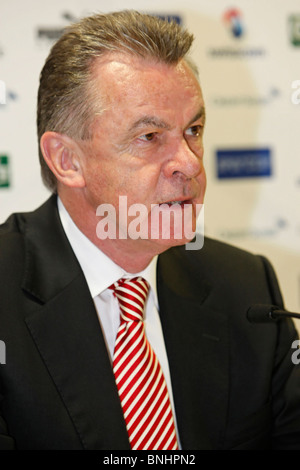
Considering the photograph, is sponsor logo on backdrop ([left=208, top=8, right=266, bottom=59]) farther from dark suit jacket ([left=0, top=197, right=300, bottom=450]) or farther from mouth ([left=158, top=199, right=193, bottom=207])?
mouth ([left=158, top=199, right=193, bottom=207])

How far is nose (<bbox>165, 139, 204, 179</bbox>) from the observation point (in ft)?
5.25

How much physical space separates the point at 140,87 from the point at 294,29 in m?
1.33

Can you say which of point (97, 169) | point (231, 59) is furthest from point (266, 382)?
point (231, 59)

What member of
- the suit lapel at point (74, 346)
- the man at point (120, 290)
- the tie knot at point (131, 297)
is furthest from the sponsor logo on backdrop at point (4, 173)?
the tie knot at point (131, 297)

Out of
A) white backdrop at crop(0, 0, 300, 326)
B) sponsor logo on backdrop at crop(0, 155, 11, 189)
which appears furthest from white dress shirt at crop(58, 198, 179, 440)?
white backdrop at crop(0, 0, 300, 326)

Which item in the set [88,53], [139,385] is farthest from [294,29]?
[139,385]

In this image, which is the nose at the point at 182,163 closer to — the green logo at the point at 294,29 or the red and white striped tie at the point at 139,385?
the red and white striped tie at the point at 139,385

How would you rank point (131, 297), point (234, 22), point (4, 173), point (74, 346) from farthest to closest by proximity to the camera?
point (234, 22), point (4, 173), point (131, 297), point (74, 346)

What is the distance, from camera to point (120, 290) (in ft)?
5.57

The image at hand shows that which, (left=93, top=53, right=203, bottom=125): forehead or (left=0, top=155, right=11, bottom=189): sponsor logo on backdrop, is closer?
(left=93, top=53, right=203, bottom=125): forehead

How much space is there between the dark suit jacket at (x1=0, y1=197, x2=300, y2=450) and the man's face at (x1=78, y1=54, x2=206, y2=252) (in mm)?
253

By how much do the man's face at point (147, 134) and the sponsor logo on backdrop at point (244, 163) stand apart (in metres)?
1.01

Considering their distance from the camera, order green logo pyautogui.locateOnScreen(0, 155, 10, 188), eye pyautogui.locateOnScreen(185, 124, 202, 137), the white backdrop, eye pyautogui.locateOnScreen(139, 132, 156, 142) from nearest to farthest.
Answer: eye pyautogui.locateOnScreen(139, 132, 156, 142)
eye pyautogui.locateOnScreen(185, 124, 202, 137)
green logo pyautogui.locateOnScreen(0, 155, 10, 188)
the white backdrop

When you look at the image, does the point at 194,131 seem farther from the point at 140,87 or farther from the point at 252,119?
the point at 252,119
